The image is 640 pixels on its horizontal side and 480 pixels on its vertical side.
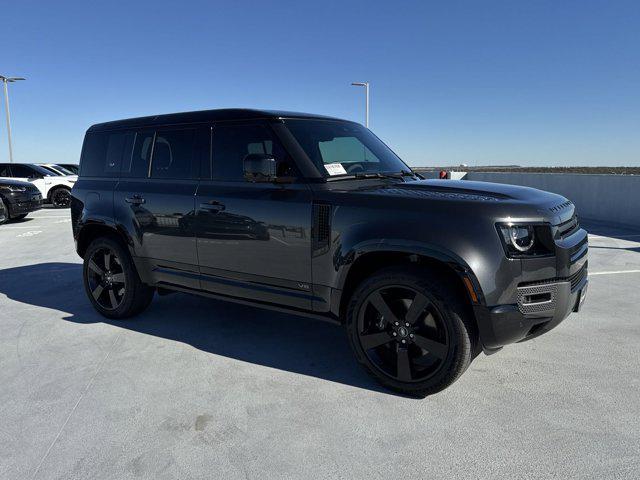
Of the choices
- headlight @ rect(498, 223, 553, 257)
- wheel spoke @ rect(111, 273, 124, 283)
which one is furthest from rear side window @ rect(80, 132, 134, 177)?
headlight @ rect(498, 223, 553, 257)

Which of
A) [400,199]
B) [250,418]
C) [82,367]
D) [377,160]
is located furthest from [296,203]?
[82,367]

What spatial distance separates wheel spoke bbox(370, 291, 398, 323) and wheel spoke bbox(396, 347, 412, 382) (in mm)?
214

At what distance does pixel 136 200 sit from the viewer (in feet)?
14.7

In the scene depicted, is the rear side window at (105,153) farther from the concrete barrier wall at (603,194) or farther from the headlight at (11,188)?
the concrete barrier wall at (603,194)

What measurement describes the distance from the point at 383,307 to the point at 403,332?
209 mm

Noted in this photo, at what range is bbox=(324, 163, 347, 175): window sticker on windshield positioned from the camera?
3.54 metres

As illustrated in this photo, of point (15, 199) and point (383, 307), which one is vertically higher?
point (383, 307)

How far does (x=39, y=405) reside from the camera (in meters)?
3.12

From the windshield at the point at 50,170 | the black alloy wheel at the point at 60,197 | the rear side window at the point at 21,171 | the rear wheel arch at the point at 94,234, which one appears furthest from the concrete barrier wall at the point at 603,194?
the rear side window at the point at 21,171

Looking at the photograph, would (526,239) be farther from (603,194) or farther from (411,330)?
(603,194)

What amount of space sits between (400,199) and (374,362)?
1133mm

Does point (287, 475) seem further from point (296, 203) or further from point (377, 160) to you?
point (377, 160)

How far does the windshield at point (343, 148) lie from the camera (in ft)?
12.0

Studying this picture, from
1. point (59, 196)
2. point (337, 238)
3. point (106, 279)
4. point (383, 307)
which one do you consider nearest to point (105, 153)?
point (106, 279)
